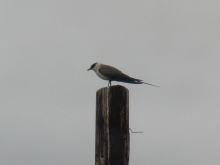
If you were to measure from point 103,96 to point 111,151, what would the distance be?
2.04 feet

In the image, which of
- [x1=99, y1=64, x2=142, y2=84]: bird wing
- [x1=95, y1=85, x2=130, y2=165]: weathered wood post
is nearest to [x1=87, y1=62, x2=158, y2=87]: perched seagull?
[x1=99, y1=64, x2=142, y2=84]: bird wing

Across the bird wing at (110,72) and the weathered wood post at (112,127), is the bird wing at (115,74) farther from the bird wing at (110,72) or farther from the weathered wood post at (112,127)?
the weathered wood post at (112,127)

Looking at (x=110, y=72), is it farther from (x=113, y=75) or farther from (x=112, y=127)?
(x=112, y=127)

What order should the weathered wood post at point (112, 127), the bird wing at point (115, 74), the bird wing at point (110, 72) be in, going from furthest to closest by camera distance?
the bird wing at point (110, 72) < the bird wing at point (115, 74) < the weathered wood post at point (112, 127)

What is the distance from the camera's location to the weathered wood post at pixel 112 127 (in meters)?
3.61

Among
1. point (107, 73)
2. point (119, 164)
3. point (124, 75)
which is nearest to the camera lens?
point (119, 164)

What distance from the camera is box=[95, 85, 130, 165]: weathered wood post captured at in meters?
3.61

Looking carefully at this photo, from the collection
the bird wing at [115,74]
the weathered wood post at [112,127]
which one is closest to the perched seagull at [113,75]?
the bird wing at [115,74]

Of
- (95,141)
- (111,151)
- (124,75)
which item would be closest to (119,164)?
(111,151)

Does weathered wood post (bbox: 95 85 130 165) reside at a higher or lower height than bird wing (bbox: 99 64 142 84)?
lower

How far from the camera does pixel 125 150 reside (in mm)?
3676

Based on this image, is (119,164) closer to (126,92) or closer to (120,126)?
(120,126)

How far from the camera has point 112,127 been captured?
3662 millimetres

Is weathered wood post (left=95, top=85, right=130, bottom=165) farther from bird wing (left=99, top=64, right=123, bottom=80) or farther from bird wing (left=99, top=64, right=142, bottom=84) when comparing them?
bird wing (left=99, top=64, right=123, bottom=80)
